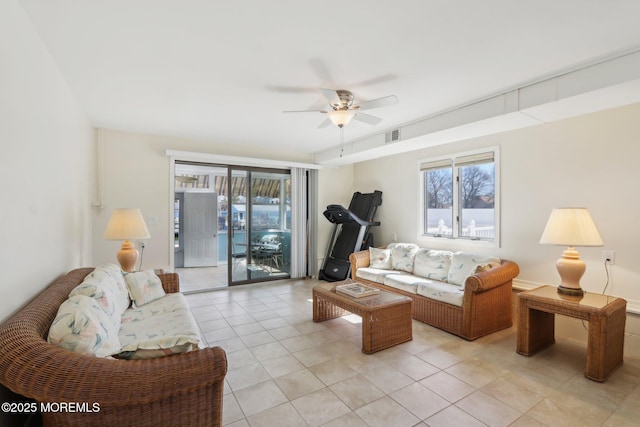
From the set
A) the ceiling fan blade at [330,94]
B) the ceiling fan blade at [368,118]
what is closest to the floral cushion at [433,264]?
the ceiling fan blade at [368,118]

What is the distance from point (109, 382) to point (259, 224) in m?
4.48

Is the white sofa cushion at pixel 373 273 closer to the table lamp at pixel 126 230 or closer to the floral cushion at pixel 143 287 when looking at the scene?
the floral cushion at pixel 143 287

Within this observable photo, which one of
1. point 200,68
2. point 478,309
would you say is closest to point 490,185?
point 478,309

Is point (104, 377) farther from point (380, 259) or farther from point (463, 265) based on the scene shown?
point (380, 259)

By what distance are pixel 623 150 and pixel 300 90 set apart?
3.05 m

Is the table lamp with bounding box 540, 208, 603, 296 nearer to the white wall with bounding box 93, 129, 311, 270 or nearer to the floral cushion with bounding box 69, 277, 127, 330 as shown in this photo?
the floral cushion with bounding box 69, 277, 127, 330

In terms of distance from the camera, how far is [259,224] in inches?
224

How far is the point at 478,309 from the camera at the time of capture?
10.4 feet

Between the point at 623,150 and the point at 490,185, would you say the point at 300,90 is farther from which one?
the point at 623,150

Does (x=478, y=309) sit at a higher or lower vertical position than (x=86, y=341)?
lower

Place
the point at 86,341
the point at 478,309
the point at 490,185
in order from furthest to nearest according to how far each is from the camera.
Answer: the point at 490,185
the point at 478,309
the point at 86,341

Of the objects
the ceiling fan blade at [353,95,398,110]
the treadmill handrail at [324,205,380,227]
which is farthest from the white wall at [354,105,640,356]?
the ceiling fan blade at [353,95,398,110]

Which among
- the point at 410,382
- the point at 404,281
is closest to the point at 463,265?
the point at 404,281

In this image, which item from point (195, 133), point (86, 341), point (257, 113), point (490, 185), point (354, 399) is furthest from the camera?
point (195, 133)
